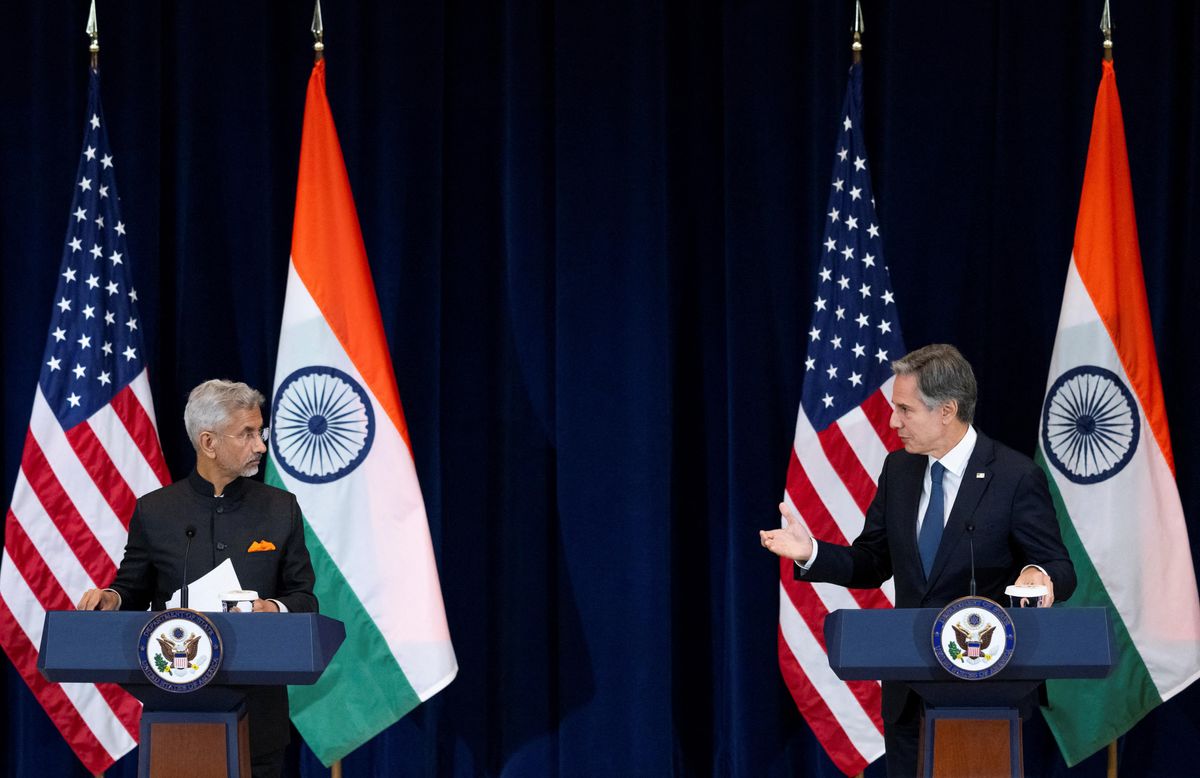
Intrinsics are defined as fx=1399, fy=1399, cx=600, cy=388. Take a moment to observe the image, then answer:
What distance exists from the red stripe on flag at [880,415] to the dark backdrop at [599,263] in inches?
19.1

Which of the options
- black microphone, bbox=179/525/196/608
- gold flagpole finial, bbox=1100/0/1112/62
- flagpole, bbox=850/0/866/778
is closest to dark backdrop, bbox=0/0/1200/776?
flagpole, bbox=850/0/866/778

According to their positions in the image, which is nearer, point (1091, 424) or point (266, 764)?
point (266, 764)

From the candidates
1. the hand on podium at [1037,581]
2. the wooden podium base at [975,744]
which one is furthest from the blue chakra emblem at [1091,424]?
the wooden podium base at [975,744]

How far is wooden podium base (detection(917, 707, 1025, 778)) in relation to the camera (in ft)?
9.48

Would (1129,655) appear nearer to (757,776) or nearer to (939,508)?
(757,776)

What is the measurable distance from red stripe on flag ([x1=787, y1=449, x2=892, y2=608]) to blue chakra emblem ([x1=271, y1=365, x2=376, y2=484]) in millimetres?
1413

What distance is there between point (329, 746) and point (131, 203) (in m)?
2.03

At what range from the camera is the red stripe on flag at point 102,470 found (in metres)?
4.52

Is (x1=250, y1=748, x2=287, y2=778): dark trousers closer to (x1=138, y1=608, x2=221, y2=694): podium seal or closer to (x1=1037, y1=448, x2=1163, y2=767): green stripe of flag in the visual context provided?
(x1=138, y1=608, x2=221, y2=694): podium seal

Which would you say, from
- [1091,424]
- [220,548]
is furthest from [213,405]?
[1091,424]

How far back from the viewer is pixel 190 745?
293cm

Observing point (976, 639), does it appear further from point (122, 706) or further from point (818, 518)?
point (122, 706)

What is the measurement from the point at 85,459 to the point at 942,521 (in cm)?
276

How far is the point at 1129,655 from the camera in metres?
4.55
